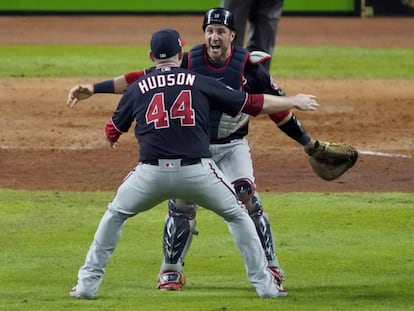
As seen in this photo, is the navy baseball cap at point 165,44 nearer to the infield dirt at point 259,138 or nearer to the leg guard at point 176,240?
the leg guard at point 176,240

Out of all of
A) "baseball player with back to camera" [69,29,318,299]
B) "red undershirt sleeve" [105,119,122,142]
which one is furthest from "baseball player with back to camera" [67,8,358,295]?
"baseball player with back to camera" [69,29,318,299]

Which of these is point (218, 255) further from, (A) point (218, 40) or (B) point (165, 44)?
(B) point (165, 44)

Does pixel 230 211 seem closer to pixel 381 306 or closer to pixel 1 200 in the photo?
pixel 381 306

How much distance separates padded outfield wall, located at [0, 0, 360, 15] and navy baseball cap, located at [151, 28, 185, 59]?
20.5 metres

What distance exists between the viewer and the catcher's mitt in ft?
29.0

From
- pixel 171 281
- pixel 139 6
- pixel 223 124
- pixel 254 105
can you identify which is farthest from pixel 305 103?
pixel 139 6

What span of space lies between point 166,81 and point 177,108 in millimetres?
183

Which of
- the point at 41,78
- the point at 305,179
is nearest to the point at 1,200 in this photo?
the point at 305,179

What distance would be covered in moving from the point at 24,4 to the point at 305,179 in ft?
53.7

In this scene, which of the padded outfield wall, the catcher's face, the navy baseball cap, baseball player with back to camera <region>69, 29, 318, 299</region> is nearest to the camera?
baseball player with back to camera <region>69, 29, 318, 299</region>

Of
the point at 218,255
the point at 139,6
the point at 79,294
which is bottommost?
the point at 139,6

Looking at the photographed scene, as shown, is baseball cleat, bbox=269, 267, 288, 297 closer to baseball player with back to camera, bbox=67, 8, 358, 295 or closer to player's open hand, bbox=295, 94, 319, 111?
baseball player with back to camera, bbox=67, 8, 358, 295

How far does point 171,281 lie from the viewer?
8445 mm

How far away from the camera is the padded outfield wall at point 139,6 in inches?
1119
